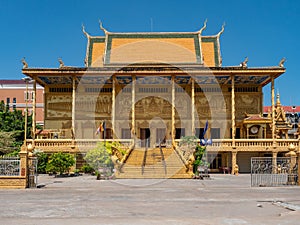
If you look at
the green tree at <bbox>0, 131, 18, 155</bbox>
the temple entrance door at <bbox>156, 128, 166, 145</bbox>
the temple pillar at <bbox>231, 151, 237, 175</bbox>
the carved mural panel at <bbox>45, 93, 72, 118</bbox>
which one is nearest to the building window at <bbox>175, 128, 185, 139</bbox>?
the temple entrance door at <bbox>156, 128, 166, 145</bbox>

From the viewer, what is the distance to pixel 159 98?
33.6 meters

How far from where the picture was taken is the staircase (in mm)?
22969

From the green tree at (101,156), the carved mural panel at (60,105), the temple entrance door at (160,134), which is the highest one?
the carved mural panel at (60,105)

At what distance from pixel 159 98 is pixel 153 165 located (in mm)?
10013

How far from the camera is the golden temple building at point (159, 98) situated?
29359 millimetres

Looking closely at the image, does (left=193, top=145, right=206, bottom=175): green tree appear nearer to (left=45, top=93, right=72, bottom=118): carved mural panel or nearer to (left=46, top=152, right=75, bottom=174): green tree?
(left=46, top=152, right=75, bottom=174): green tree

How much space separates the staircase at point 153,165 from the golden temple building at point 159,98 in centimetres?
190

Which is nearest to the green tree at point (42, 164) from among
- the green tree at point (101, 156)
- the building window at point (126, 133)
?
the green tree at point (101, 156)

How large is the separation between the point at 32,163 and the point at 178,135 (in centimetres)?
1760

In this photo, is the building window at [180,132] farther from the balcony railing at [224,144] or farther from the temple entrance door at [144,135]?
the balcony railing at [224,144]

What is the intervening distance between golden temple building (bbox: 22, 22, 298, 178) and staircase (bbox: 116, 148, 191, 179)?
1.90 metres

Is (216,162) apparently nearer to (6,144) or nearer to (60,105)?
(60,105)

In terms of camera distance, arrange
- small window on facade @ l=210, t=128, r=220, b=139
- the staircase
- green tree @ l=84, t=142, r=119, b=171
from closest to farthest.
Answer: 1. the staircase
2. green tree @ l=84, t=142, r=119, b=171
3. small window on facade @ l=210, t=128, r=220, b=139

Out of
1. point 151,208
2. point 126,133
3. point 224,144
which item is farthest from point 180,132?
point 151,208
